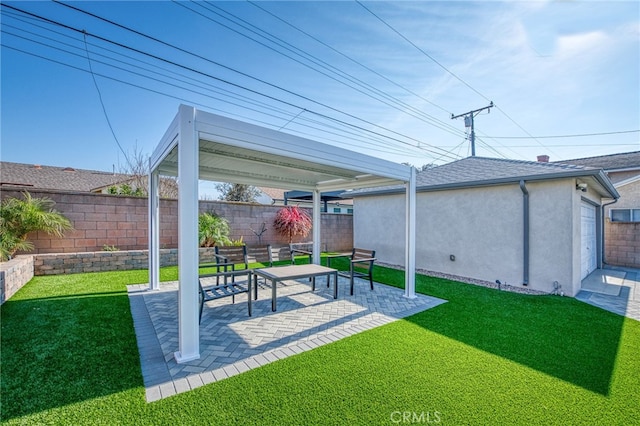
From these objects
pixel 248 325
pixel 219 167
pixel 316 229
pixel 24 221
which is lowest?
pixel 248 325

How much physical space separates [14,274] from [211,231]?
16.5ft

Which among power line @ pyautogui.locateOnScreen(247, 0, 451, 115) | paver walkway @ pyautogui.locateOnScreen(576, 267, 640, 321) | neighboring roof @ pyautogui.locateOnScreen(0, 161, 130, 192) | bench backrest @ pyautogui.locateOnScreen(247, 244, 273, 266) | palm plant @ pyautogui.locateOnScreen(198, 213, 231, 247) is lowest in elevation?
paver walkway @ pyautogui.locateOnScreen(576, 267, 640, 321)

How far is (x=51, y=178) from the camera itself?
55.2 feet

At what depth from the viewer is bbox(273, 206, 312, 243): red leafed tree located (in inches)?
482

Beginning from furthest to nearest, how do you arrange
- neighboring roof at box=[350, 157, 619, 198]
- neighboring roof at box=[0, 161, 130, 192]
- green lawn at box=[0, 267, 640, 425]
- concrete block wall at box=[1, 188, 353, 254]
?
neighboring roof at box=[0, 161, 130, 192] → concrete block wall at box=[1, 188, 353, 254] → neighboring roof at box=[350, 157, 619, 198] → green lawn at box=[0, 267, 640, 425]

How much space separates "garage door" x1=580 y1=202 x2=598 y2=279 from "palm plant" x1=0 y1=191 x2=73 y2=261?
48.0 feet

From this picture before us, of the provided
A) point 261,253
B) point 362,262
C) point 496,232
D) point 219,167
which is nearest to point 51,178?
point 219,167

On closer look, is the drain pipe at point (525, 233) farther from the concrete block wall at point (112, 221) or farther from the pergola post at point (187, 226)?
the concrete block wall at point (112, 221)

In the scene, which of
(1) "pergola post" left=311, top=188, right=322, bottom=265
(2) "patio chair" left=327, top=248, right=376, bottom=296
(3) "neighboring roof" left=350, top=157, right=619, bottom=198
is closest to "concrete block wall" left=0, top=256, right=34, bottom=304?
(2) "patio chair" left=327, top=248, right=376, bottom=296

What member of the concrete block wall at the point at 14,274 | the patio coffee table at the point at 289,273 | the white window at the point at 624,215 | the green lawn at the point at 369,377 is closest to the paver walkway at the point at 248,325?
the green lawn at the point at 369,377

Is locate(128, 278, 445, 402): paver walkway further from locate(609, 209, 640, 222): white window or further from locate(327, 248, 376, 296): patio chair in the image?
locate(609, 209, 640, 222): white window

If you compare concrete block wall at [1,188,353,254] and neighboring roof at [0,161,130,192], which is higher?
neighboring roof at [0,161,130,192]

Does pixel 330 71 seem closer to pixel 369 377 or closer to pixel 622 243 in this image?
A: pixel 369 377

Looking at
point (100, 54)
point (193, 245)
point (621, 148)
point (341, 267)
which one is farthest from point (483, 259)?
point (621, 148)
